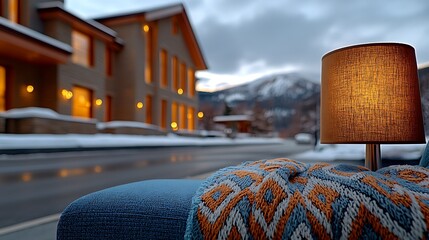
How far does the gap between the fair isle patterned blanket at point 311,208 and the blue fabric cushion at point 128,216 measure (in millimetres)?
86

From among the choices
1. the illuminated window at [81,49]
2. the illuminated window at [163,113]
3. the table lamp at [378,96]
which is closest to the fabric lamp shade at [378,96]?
the table lamp at [378,96]

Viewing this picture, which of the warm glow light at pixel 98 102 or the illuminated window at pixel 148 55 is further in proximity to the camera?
the illuminated window at pixel 148 55

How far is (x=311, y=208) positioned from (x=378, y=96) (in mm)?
1078

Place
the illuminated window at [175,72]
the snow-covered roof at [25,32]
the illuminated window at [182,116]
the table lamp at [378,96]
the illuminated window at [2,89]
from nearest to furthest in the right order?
the table lamp at [378,96], the snow-covered roof at [25,32], the illuminated window at [2,89], the illuminated window at [175,72], the illuminated window at [182,116]

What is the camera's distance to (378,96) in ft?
5.05

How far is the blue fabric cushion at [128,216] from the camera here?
0.83 meters

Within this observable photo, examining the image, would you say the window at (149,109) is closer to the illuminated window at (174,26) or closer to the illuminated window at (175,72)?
the illuminated window at (175,72)

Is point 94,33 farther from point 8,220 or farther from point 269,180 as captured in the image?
A: point 269,180

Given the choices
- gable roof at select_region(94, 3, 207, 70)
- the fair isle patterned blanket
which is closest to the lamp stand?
the fair isle patterned blanket

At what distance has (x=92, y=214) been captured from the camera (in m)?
0.88

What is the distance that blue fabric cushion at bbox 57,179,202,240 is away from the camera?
829 mm

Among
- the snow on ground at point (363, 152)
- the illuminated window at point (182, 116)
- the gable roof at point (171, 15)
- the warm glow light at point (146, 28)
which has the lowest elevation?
the snow on ground at point (363, 152)

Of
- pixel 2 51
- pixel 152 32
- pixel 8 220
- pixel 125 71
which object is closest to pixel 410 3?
pixel 8 220

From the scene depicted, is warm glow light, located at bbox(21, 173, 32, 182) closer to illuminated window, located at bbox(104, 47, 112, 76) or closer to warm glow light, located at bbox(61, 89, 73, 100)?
warm glow light, located at bbox(61, 89, 73, 100)
